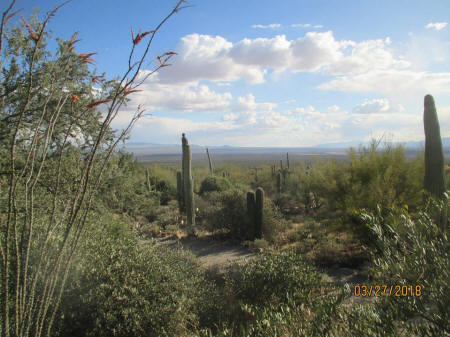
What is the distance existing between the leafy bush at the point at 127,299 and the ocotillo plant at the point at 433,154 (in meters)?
5.89

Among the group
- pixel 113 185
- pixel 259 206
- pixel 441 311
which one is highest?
pixel 113 185

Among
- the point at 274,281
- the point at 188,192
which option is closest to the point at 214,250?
the point at 188,192

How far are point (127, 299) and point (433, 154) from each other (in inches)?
293

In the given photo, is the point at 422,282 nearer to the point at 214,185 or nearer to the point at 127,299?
the point at 127,299

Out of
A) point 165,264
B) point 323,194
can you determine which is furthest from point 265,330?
point 323,194

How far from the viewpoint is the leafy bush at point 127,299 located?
12.5ft

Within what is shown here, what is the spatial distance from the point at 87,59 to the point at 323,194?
844cm

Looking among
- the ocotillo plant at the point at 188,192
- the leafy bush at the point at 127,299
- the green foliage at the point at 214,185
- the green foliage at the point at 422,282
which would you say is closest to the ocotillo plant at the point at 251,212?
the ocotillo plant at the point at 188,192

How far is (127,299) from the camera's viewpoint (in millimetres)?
3846

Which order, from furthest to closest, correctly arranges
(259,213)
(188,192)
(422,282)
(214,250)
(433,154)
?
(188,192) → (259,213) → (214,250) → (433,154) → (422,282)

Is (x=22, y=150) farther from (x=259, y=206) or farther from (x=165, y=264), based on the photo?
(x=259, y=206)

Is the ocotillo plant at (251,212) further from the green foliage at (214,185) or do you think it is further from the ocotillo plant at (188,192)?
the green foliage at (214,185)

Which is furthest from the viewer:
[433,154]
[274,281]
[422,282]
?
[433,154]

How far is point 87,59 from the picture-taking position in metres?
1.85
